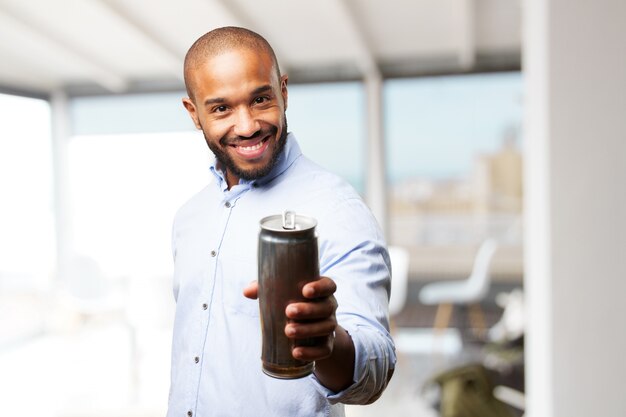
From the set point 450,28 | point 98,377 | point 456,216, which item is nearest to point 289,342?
point 98,377

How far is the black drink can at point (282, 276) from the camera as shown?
38 centimetres

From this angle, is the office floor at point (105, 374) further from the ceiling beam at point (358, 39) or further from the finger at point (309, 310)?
the ceiling beam at point (358, 39)

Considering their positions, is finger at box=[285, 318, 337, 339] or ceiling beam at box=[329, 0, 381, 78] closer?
finger at box=[285, 318, 337, 339]

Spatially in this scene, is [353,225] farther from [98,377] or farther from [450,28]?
[450,28]

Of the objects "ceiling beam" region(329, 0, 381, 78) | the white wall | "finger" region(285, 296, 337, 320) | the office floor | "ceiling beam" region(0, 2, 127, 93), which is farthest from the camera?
"ceiling beam" region(329, 0, 381, 78)

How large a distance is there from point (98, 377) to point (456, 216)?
8.66ft

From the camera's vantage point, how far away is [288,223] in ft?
1.24

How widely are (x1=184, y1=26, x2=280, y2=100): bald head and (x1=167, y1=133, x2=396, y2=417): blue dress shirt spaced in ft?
0.31

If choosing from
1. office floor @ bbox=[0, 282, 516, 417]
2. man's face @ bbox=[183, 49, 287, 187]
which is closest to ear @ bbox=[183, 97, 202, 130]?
man's face @ bbox=[183, 49, 287, 187]

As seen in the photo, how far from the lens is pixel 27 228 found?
3.92ft

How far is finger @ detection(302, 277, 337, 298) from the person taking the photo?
1.24 feet

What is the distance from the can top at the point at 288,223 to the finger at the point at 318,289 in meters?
0.03

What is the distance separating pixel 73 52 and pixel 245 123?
0.70 meters

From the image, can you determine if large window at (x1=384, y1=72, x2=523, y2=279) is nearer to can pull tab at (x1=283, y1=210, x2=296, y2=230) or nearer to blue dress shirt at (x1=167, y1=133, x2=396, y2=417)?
blue dress shirt at (x1=167, y1=133, x2=396, y2=417)
